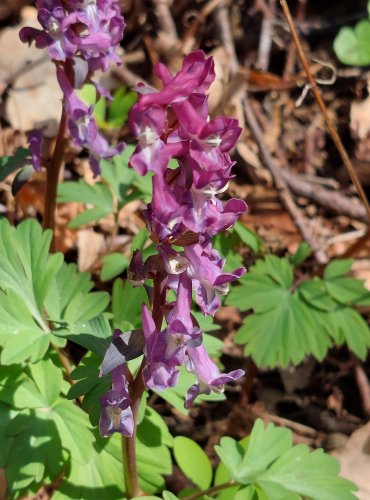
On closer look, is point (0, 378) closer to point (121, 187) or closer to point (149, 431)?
point (149, 431)

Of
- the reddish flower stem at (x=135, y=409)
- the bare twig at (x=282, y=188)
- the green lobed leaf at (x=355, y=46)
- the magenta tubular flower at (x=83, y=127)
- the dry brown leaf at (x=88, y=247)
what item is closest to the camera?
the reddish flower stem at (x=135, y=409)

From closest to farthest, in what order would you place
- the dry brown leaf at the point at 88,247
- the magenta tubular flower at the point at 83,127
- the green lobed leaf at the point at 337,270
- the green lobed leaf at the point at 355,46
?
the magenta tubular flower at the point at 83,127
the green lobed leaf at the point at 355,46
the green lobed leaf at the point at 337,270
the dry brown leaf at the point at 88,247

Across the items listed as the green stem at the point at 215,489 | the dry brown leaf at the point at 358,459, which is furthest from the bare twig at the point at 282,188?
the green stem at the point at 215,489

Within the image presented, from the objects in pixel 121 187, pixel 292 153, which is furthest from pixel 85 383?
pixel 292 153

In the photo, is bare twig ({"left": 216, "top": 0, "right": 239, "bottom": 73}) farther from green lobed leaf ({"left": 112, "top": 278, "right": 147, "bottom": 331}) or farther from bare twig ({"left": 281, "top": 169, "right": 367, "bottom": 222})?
green lobed leaf ({"left": 112, "top": 278, "right": 147, "bottom": 331})

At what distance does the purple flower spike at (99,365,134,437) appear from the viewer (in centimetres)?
163

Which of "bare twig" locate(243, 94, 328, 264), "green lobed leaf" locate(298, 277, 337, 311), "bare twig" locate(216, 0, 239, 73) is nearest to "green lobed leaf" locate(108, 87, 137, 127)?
"bare twig" locate(243, 94, 328, 264)

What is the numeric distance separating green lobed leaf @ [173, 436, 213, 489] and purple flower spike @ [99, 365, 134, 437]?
0.57 metres

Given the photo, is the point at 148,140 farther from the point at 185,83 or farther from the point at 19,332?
the point at 19,332

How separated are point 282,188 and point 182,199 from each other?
242 centimetres

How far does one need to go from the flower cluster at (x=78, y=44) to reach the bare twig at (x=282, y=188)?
4.76 feet

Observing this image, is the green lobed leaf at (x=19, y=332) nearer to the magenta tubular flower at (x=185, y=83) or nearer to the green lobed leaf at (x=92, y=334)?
the green lobed leaf at (x=92, y=334)

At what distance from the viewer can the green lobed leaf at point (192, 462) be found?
2.17 m

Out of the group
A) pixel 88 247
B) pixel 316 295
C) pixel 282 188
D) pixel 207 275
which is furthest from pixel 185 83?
pixel 282 188
